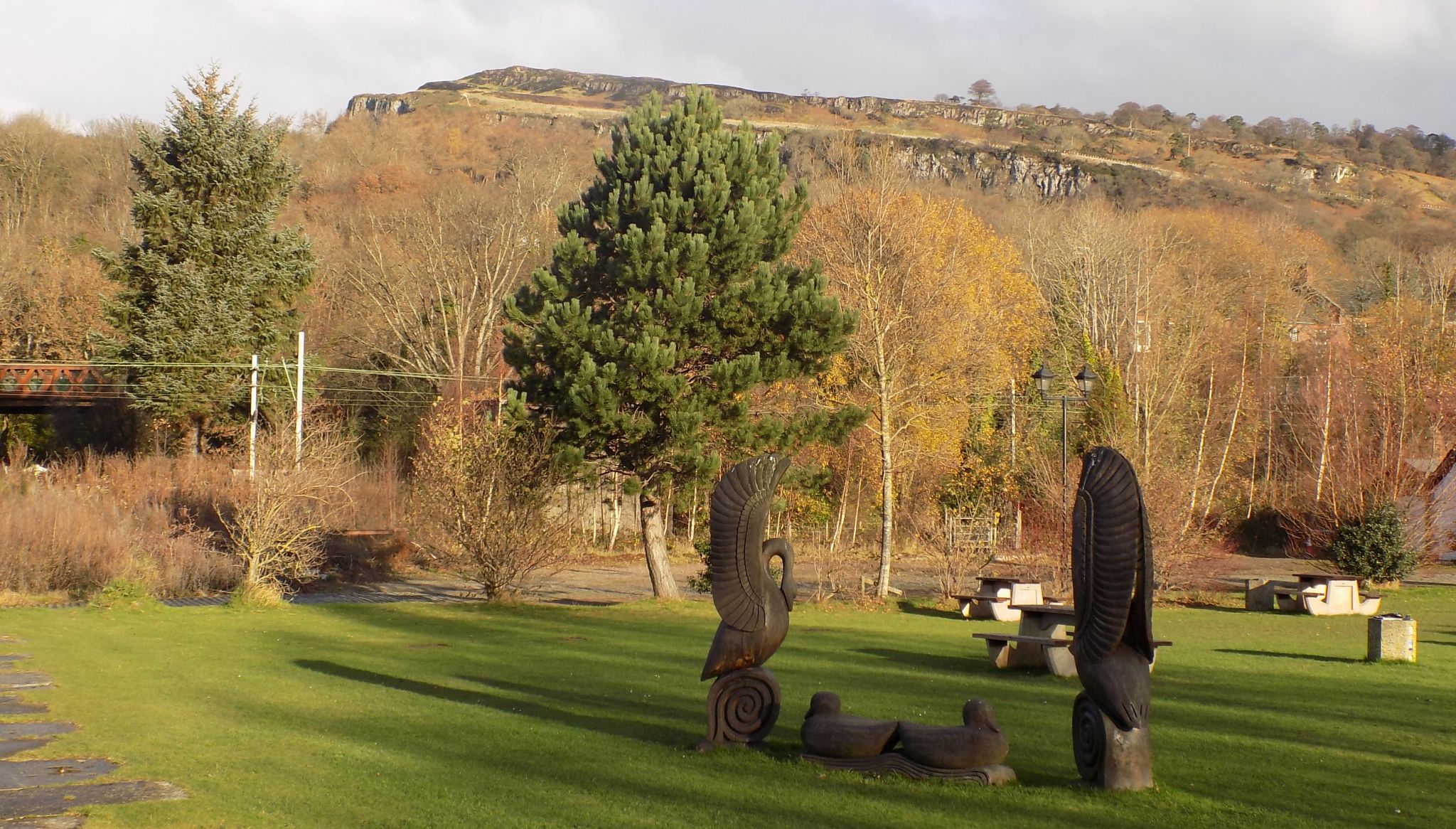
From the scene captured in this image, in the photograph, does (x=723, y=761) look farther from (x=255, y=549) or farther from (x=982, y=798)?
(x=255, y=549)

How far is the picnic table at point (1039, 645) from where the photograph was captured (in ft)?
46.1

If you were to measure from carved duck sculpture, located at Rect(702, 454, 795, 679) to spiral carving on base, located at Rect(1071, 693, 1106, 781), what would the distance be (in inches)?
92.1

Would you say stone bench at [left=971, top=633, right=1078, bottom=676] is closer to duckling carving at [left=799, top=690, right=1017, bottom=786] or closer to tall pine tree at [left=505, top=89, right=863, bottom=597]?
duckling carving at [left=799, top=690, right=1017, bottom=786]

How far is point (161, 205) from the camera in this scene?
35.0 m

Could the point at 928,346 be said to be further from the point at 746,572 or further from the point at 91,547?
the point at 746,572

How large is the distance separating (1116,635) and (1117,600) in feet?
0.76

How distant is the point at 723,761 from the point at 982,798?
2.10 m

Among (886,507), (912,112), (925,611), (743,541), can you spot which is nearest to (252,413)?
(886,507)

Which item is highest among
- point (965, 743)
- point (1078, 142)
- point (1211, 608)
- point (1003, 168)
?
point (1078, 142)

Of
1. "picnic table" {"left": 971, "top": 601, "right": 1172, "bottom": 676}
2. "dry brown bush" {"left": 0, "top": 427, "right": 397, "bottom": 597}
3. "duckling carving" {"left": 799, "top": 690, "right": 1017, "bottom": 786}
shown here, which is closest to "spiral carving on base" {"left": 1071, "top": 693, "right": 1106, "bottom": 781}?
"duckling carving" {"left": 799, "top": 690, "right": 1017, "bottom": 786}

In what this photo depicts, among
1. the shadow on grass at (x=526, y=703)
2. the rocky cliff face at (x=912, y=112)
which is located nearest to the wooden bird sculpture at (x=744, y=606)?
the shadow on grass at (x=526, y=703)

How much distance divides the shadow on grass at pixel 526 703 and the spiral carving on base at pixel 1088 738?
319 centimetres

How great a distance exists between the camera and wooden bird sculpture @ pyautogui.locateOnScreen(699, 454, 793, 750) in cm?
945

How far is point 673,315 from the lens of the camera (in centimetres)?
2350
